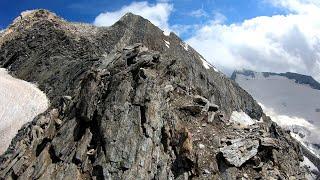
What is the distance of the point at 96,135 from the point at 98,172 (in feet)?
12.2

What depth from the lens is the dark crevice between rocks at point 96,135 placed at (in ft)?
133

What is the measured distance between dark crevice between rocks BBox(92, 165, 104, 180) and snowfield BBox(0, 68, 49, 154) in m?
26.4

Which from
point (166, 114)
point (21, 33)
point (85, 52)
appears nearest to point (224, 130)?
point (166, 114)

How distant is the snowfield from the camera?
6797 centimetres

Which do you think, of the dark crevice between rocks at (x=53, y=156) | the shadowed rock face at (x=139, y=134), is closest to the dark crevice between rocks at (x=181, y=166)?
the shadowed rock face at (x=139, y=134)

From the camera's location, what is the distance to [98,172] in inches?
1537

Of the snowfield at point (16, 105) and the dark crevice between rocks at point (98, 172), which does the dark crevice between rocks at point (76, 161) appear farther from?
the snowfield at point (16, 105)

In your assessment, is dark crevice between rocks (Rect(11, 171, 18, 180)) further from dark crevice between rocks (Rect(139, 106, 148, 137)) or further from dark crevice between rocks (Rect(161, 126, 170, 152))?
dark crevice between rocks (Rect(161, 126, 170, 152))

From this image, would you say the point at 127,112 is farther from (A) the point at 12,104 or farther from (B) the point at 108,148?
(A) the point at 12,104

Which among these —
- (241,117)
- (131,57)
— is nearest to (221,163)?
(131,57)

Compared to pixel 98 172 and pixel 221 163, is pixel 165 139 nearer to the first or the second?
pixel 221 163

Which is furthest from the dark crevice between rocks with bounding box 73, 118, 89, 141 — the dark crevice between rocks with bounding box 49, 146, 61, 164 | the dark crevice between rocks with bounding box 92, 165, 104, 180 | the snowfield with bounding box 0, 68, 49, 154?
the snowfield with bounding box 0, 68, 49, 154

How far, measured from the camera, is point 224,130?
41.5 m

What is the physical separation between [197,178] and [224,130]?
19.2 ft
